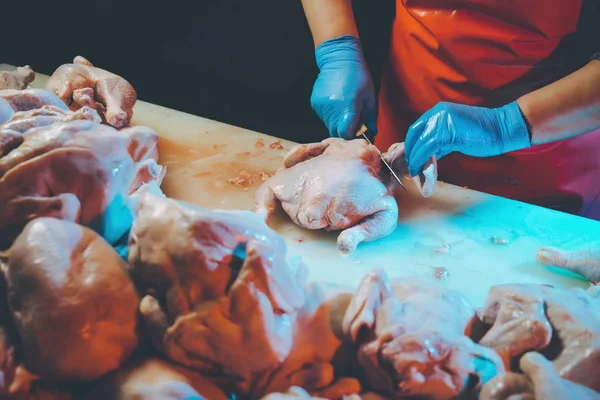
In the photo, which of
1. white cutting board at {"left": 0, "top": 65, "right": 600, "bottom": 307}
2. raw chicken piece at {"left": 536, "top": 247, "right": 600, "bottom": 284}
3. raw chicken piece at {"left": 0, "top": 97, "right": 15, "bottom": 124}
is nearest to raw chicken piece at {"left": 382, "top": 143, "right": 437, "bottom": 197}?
white cutting board at {"left": 0, "top": 65, "right": 600, "bottom": 307}

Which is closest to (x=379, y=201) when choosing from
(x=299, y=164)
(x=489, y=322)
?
(x=299, y=164)

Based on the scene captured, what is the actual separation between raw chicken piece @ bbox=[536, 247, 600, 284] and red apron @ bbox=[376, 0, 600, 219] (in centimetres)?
96

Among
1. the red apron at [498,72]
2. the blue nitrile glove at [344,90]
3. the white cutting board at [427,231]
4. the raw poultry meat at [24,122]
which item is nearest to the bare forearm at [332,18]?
the blue nitrile glove at [344,90]

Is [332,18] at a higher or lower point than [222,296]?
higher

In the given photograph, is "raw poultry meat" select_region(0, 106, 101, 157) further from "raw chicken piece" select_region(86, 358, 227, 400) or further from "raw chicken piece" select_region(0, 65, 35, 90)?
"raw chicken piece" select_region(0, 65, 35, 90)

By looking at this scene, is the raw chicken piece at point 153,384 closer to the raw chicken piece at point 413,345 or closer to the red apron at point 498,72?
the raw chicken piece at point 413,345

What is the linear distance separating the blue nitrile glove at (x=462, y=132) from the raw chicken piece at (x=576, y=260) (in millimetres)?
707

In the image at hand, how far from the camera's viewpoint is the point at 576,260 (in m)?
2.15

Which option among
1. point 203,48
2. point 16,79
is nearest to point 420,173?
point 16,79

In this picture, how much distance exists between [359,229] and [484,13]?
62.7 inches

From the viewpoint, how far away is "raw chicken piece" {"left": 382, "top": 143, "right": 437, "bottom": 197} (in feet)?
8.18

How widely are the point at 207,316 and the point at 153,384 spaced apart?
207mm

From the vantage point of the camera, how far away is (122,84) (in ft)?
10.5

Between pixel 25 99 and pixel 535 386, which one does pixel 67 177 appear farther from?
pixel 535 386
